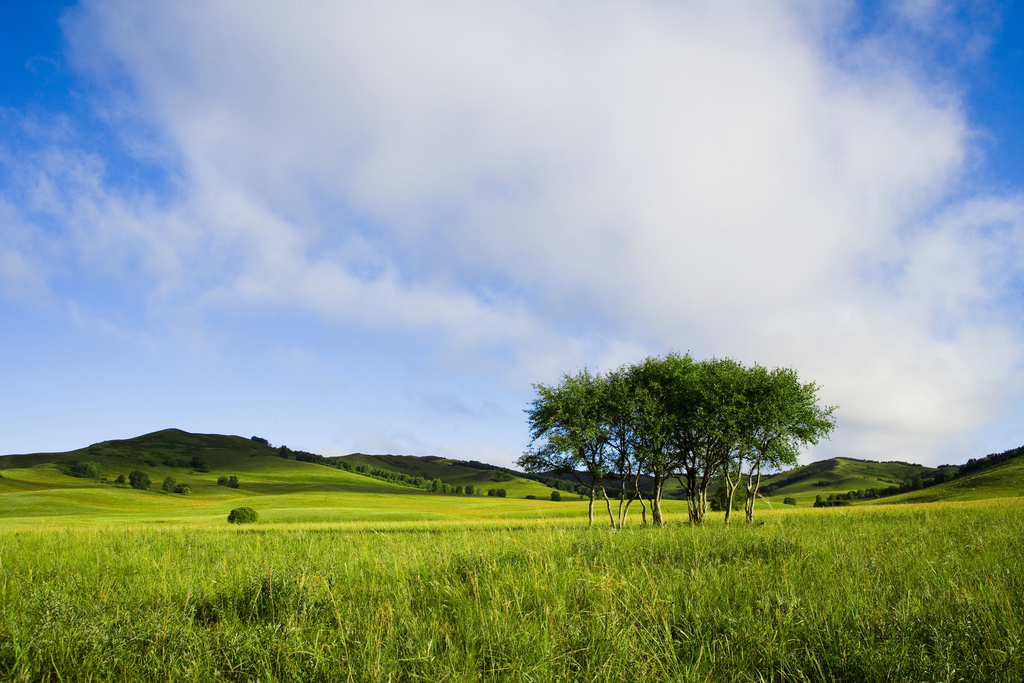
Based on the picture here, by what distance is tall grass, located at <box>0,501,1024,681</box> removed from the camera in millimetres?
3533

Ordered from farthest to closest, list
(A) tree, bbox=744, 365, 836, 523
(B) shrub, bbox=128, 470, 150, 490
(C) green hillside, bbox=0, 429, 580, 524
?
(B) shrub, bbox=128, 470, 150, 490
(C) green hillside, bbox=0, 429, 580, 524
(A) tree, bbox=744, 365, 836, 523

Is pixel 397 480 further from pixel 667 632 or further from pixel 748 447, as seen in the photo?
pixel 667 632

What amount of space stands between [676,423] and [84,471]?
174 meters

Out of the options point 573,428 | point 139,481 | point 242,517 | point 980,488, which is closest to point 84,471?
point 139,481

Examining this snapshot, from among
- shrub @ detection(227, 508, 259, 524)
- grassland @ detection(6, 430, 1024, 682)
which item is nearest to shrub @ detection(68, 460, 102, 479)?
shrub @ detection(227, 508, 259, 524)

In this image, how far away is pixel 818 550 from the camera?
7914 millimetres

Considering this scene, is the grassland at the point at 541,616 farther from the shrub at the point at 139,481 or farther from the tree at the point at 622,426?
the shrub at the point at 139,481

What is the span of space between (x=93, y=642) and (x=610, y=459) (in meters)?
34.1

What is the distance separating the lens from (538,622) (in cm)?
431

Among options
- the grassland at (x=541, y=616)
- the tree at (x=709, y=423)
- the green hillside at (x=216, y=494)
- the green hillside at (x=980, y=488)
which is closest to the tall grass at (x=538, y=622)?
the grassland at (x=541, y=616)

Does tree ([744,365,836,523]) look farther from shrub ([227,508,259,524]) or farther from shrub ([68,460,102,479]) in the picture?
shrub ([68,460,102,479])

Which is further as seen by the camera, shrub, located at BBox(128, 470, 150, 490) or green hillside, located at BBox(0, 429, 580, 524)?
shrub, located at BBox(128, 470, 150, 490)

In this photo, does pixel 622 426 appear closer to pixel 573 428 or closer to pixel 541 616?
pixel 573 428

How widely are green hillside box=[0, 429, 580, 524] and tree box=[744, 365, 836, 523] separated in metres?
38.1
